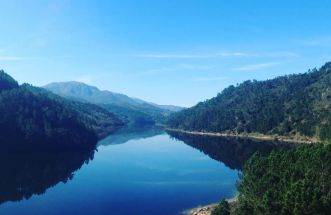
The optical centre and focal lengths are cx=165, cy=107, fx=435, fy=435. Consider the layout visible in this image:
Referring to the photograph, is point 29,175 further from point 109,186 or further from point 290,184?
point 290,184

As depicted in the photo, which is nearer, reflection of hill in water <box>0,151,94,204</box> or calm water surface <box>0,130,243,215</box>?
calm water surface <box>0,130,243,215</box>

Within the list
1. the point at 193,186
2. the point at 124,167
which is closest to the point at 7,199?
the point at 193,186

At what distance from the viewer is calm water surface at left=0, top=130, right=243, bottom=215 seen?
11238 cm

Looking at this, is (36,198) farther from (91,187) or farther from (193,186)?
(193,186)

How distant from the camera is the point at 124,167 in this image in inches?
7446

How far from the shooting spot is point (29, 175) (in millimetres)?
162125

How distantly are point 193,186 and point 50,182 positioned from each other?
50.5 meters

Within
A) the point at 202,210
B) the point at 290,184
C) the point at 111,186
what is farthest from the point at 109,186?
the point at 290,184

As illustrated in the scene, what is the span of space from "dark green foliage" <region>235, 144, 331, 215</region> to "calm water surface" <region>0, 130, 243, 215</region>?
26279 millimetres

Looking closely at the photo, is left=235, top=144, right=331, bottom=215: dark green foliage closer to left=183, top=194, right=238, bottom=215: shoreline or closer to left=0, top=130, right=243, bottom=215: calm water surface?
left=183, top=194, right=238, bottom=215: shoreline

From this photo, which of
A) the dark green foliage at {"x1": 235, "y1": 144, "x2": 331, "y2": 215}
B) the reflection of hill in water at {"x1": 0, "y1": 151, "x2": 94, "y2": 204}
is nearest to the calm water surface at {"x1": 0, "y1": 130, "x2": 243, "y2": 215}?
the reflection of hill in water at {"x1": 0, "y1": 151, "x2": 94, "y2": 204}

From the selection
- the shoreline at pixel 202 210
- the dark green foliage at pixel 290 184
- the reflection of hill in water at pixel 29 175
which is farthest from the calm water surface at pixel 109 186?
the dark green foliage at pixel 290 184

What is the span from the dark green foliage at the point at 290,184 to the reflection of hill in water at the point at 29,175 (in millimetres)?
71758

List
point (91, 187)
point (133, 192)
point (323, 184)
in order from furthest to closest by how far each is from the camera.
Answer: point (91, 187) < point (133, 192) < point (323, 184)
